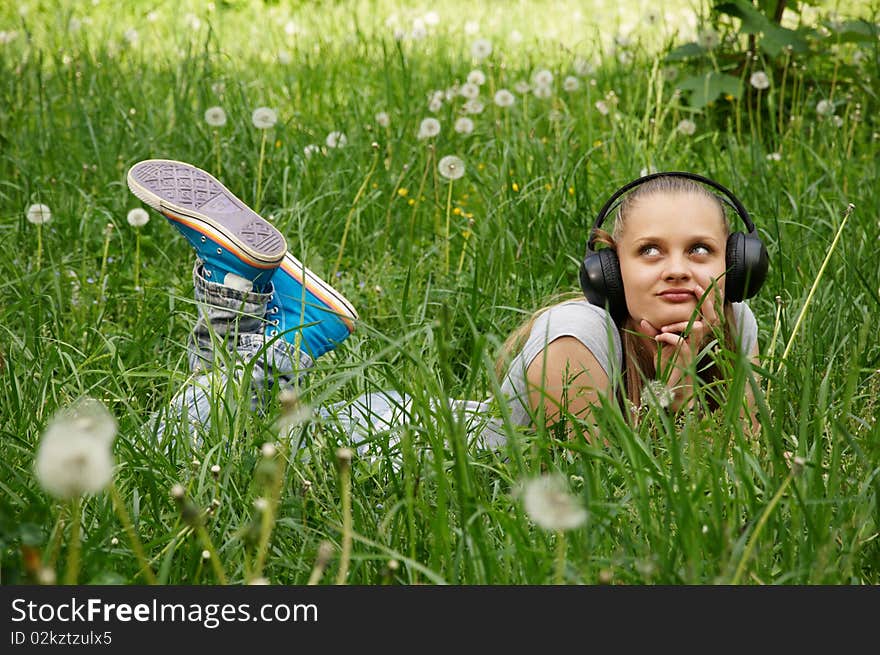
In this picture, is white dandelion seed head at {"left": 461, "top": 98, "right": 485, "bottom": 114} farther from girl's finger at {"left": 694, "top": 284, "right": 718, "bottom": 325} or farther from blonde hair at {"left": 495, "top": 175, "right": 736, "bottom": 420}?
girl's finger at {"left": 694, "top": 284, "right": 718, "bottom": 325}

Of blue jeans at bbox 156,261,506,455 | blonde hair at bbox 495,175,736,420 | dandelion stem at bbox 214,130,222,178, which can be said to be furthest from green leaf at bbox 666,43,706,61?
blue jeans at bbox 156,261,506,455

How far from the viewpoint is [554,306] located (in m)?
2.92

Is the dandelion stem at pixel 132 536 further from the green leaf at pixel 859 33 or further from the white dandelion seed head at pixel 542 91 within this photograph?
the green leaf at pixel 859 33

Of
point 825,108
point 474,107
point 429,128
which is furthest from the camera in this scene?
point 825,108

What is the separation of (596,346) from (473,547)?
1.13 m

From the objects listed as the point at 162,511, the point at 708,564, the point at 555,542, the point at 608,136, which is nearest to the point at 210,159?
the point at 608,136

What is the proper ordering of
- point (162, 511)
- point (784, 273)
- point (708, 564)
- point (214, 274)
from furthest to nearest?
point (784, 273), point (214, 274), point (162, 511), point (708, 564)

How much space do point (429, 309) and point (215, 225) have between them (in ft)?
2.49

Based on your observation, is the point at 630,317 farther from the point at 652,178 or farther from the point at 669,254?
the point at 652,178

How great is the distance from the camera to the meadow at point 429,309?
1754 mm

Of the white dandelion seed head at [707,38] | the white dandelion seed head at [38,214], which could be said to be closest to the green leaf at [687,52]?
the white dandelion seed head at [707,38]

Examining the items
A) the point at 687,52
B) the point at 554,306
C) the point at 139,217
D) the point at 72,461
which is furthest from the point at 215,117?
the point at 72,461

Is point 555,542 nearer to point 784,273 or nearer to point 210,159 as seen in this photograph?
point 784,273

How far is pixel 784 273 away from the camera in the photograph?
3.38m
